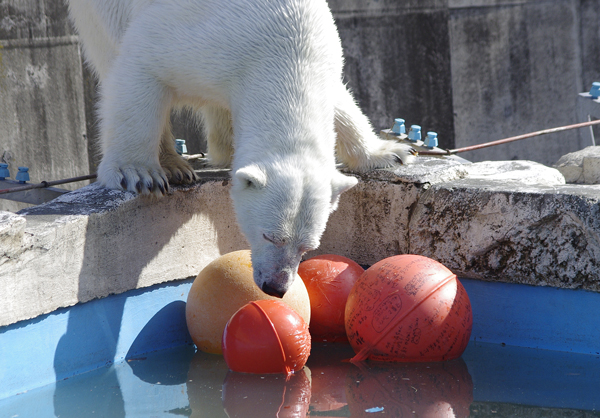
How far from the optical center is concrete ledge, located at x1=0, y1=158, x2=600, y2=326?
278 cm

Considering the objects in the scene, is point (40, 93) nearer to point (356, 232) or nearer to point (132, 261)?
point (132, 261)

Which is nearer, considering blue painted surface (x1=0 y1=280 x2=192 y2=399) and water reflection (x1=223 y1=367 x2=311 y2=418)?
water reflection (x1=223 y1=367 x2=311 y2=418)

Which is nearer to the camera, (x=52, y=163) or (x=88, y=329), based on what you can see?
(x=88, y=329)

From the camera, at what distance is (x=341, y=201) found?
372 centimetres

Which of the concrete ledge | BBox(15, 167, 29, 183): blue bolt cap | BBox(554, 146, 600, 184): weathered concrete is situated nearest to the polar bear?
the concrete ledge

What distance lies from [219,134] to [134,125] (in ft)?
3.02

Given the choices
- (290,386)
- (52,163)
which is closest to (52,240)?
(290,386)

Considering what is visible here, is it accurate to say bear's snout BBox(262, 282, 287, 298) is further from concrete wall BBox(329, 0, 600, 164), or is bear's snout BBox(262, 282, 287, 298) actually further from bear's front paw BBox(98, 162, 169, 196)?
concrete wall BBox(329, 0, 600, 164)

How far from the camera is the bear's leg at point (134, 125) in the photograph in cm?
333

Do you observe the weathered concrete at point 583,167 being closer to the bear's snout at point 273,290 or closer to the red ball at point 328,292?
the red ball at point 328,292

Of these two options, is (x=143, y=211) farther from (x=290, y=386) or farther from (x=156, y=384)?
(x=290, y=386)

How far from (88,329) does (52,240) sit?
1.58ft

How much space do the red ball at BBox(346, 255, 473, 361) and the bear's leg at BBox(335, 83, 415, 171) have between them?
0.98 metres

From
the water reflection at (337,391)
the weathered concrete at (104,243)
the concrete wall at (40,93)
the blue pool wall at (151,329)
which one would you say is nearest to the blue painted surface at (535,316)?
the blue pool wall at (151,329)
